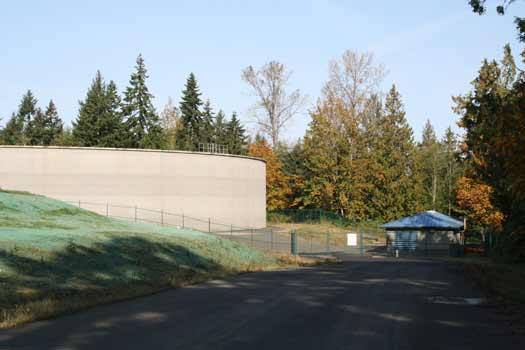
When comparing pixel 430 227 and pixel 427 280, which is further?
pixel 430 227

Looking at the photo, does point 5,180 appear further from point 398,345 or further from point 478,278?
point 398,345

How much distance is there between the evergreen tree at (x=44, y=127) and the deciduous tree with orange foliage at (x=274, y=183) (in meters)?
35.2

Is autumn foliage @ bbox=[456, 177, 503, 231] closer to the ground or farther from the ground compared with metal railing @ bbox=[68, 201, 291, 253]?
farther from the ground

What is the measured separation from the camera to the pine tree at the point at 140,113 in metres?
87.9

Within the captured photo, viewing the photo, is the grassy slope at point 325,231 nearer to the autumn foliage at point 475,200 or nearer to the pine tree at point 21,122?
the autumn foliage at point 475,200

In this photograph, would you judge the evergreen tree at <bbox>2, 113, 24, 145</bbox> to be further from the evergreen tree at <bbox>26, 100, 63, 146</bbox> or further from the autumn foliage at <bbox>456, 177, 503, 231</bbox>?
the autumn foliage at <bbox>456, 177, 503, 231</bbox>

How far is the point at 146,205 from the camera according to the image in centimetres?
5575

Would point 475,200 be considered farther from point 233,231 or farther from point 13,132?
point 13,132

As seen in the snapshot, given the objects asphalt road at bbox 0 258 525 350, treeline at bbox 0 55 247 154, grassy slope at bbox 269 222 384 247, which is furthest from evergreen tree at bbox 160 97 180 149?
asphalt road at bbox 0 258 525 350

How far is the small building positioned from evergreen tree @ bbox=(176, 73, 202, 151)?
1660 inches

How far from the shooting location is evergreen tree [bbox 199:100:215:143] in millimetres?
95488

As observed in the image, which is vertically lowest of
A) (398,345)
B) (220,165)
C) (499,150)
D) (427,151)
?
(398,345)

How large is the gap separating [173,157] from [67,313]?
145ft

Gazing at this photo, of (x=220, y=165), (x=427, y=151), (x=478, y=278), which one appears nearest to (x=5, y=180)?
(x=220, y=165)
